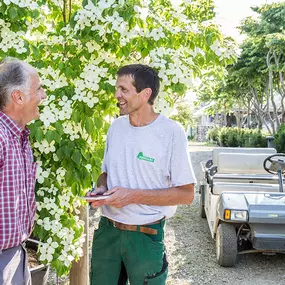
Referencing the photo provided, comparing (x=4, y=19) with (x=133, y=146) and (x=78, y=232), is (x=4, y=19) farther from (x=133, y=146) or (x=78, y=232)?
(x=78, y=232)

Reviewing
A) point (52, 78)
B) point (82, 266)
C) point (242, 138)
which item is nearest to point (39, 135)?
point (52, 78)

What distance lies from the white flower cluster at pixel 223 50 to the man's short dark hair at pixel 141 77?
0.89m

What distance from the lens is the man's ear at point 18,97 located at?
6.82ft

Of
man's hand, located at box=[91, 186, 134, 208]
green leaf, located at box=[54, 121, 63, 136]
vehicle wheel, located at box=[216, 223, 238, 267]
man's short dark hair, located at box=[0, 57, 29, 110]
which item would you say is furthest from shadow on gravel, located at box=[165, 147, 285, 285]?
man's short dark hair, located at box=[0, 57, 29, 110]

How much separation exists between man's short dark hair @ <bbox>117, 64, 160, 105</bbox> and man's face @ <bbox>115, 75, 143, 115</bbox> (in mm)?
22

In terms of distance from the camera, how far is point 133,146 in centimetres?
256

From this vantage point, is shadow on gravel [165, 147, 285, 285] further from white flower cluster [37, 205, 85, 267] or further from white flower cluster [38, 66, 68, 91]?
white flower cluster [38, 66, 68, 91]

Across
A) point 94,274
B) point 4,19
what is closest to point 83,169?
point 94,274

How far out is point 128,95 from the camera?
2559 mm

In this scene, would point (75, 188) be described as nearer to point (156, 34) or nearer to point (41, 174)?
point (41, 174)

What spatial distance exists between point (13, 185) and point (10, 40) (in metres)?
1.36

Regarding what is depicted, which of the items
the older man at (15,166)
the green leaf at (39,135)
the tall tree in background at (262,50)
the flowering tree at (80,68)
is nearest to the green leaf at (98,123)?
the flowering tree at (80,68)

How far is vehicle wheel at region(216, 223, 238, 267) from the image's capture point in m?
5.46

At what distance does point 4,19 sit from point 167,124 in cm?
135
